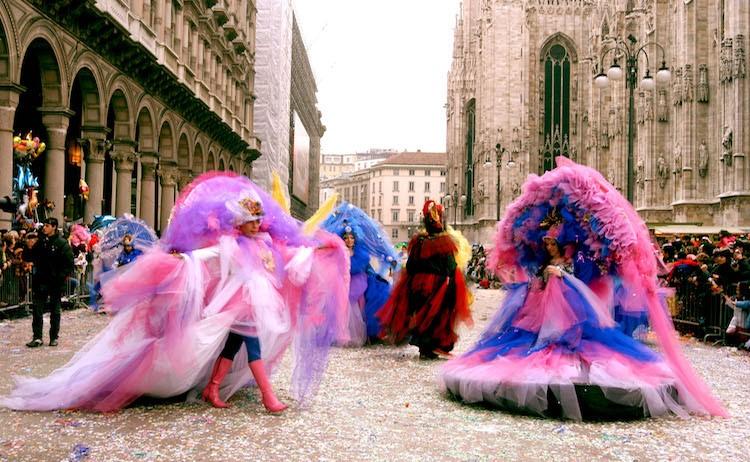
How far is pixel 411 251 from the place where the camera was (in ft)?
38.2

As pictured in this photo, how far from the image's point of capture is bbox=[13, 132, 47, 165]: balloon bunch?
2003 cm

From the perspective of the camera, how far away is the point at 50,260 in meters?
11.5

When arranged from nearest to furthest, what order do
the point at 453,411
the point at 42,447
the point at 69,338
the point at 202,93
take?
the point at 42,447
the point at 453,411
the point at 69,338
the point at 202,93

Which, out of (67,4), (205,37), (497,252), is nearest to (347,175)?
(205,37)

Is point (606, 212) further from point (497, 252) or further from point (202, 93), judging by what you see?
point (202, 93)

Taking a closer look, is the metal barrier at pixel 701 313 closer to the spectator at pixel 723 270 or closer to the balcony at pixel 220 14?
the spectator at pixel 723 270

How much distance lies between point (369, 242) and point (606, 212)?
5.84 metres

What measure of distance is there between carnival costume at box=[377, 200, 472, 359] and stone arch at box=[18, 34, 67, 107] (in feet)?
35.3

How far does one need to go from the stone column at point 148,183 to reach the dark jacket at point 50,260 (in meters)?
15.7

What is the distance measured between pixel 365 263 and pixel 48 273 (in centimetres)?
460

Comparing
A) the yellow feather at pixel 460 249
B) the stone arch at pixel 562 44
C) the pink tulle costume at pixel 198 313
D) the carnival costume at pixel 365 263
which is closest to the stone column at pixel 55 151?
the carnival costume at pixel 365 263

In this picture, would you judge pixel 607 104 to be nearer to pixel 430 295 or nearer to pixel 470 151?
pixel 470 151

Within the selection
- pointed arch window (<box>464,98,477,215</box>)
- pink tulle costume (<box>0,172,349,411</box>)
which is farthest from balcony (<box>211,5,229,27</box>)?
pointed arch window (<box>464,98,477,215</box>)

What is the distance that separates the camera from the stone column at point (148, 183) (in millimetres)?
27111
